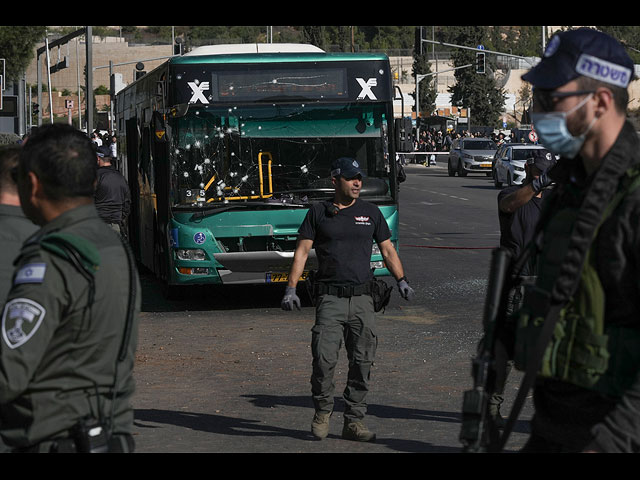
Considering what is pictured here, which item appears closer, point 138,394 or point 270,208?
point 138,394

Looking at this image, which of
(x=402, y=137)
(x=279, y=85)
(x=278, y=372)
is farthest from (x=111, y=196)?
(x=278, y=372)

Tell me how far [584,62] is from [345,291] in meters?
4.86

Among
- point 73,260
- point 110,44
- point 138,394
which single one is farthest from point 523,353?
point 110,44

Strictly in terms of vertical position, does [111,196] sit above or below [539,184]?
below

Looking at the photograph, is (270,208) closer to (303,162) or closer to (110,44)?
(303,162)

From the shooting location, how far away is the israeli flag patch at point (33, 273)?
3.36m

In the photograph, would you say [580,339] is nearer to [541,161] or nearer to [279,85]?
[541,161]

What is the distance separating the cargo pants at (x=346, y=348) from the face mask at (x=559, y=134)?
184 inches

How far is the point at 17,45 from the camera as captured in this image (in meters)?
56.7

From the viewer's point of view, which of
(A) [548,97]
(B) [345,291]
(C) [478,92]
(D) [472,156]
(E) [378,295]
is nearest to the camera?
(A) [548,97]

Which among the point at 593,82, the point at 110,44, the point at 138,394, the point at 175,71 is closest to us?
the point at 593,82

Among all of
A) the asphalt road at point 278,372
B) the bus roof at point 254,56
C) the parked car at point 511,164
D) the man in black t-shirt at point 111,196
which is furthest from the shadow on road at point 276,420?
the parked car at point 511,164

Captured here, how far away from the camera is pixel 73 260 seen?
3.40 metres
